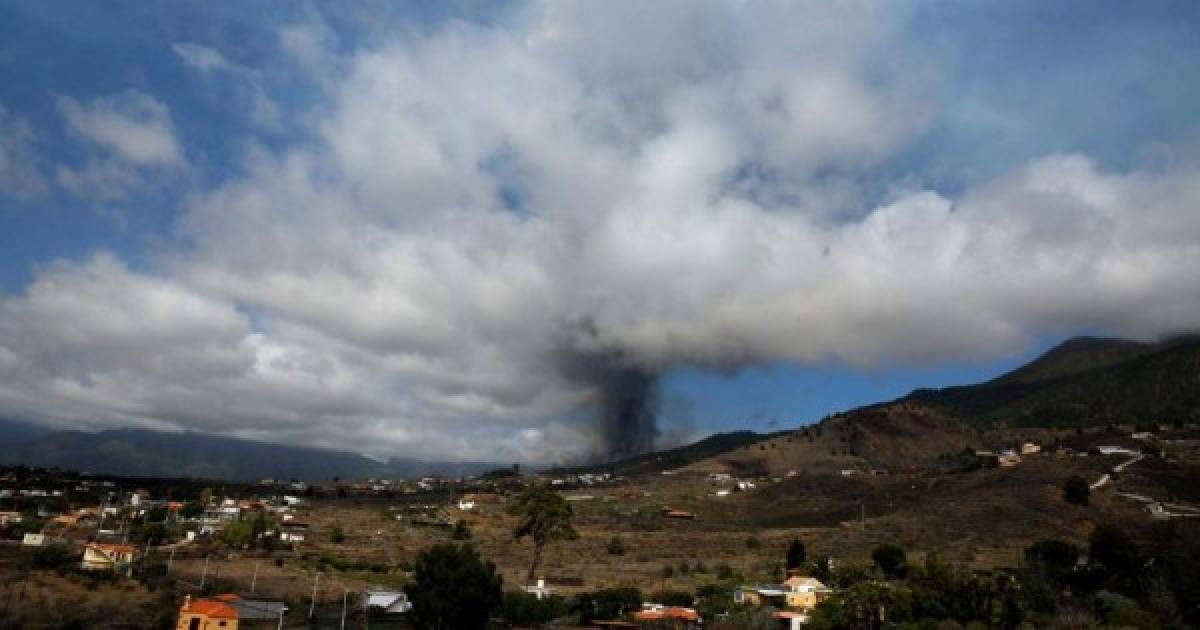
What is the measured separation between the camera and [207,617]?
50.7 metres

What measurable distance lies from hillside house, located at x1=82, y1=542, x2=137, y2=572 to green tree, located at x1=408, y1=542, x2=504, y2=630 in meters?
30.7

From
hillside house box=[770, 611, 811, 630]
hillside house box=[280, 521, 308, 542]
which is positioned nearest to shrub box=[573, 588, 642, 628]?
hillside house box=[770, 611, 811, 630]

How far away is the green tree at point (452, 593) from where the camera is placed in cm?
5150

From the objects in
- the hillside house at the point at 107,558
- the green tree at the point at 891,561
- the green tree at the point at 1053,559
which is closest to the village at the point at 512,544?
the hillside house at the point at 107,558

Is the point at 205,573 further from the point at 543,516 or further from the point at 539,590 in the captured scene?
the point at 543,516

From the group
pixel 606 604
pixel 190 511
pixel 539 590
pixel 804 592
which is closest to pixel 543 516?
pixel 539 590

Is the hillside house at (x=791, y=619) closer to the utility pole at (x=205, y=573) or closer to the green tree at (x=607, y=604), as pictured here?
the green tree at (x=607, y=604)

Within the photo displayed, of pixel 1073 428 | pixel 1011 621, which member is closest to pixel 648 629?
pixel 1011 621

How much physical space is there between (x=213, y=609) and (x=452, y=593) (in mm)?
14317

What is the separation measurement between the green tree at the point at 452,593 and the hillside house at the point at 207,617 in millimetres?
10561

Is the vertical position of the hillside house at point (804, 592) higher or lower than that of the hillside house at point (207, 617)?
higher

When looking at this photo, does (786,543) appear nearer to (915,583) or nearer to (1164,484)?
(915,583)

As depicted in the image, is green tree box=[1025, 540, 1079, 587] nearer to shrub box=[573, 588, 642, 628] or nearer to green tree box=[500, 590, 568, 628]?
shrub box=[573, 588, 642, 628]

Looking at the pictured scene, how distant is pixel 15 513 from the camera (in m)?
108
